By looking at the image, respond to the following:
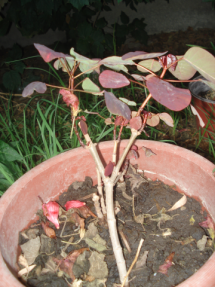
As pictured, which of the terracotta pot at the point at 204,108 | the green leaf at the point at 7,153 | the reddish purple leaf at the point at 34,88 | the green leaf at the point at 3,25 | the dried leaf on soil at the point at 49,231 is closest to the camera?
the reddish purple leaf at the point at 34,88

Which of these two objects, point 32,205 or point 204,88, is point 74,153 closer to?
point 32,205

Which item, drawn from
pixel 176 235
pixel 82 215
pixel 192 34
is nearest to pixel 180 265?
pixel 176 235

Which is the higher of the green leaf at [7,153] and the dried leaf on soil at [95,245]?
the green leaf at [7,153]

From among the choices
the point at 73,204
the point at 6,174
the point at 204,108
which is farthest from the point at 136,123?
the point at 204,108

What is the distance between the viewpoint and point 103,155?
3.15ft

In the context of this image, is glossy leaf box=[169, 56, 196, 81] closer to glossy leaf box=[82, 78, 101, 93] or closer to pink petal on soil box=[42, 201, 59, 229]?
glossy leaf box=[82, 78, 101, 93]

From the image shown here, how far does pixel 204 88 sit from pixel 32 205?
1365mm

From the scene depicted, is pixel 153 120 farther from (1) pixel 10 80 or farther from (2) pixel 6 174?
(1) pixel 10 80

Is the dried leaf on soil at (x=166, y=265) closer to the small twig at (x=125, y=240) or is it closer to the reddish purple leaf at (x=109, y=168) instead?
the small twig at (x=125, y=240)

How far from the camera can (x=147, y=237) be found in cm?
79

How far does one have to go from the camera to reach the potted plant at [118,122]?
1.60ft

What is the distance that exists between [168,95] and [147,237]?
50 cm

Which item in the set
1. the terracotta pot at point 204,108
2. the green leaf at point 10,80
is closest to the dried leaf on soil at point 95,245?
the terracotta pot at point 204,108

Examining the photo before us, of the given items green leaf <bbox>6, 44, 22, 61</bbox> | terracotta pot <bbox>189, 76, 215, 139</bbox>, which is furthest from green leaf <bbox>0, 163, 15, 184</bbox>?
green leaf <bbox>6, 44, 22, 61</bbox>
